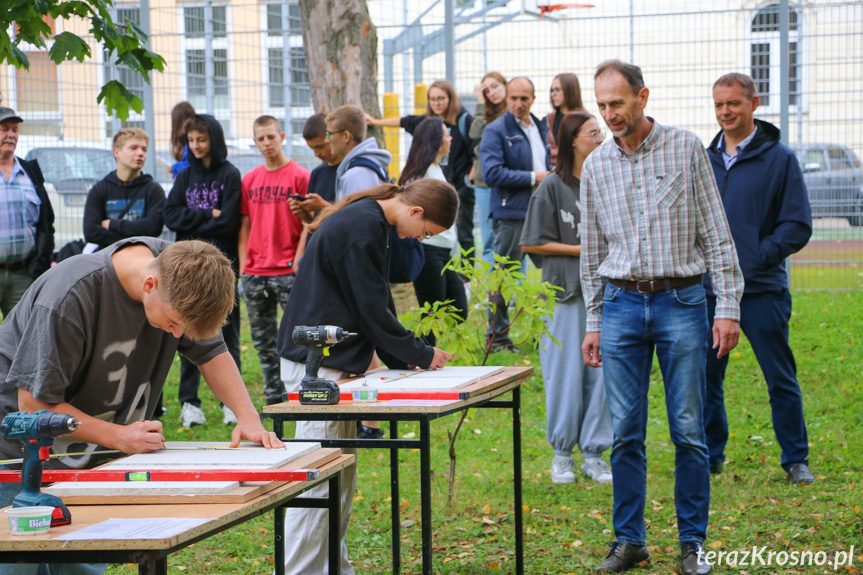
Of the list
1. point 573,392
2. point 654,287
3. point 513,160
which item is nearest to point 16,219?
point 513,160

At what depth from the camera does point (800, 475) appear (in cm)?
562

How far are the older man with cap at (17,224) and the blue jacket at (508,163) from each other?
3363mm

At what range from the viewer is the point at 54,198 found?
9523mm

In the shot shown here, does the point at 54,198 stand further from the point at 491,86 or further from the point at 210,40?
the point at 491,86

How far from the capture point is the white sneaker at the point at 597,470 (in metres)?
5.89

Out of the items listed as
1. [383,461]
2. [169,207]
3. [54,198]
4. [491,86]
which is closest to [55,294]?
[383,461]

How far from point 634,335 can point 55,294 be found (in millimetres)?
2487

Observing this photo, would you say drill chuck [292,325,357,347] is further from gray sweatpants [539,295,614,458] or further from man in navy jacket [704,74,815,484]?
man in navy jacket [704,74,815,484]

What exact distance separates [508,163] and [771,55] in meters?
3.80

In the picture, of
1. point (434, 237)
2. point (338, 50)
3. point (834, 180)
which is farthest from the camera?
point (834, 180)

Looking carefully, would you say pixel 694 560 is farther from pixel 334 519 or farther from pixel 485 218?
pixel 485 218

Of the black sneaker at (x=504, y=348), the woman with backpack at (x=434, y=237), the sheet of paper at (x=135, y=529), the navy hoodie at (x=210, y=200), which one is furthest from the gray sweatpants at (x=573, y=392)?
the sheet of paper at (x=135, y=529)

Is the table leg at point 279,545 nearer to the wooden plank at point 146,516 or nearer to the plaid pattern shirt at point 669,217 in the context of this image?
the wooden plank at point 146,516

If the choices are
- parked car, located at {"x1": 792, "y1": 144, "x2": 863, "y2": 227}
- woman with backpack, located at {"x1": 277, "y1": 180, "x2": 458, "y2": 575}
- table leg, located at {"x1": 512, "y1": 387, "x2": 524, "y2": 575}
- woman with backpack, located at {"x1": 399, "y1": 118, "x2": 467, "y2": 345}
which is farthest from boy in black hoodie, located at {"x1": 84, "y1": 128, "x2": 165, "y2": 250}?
parked car, located at {"x1": 792, "y1": 144, "x2": 863, "y2": 227}
